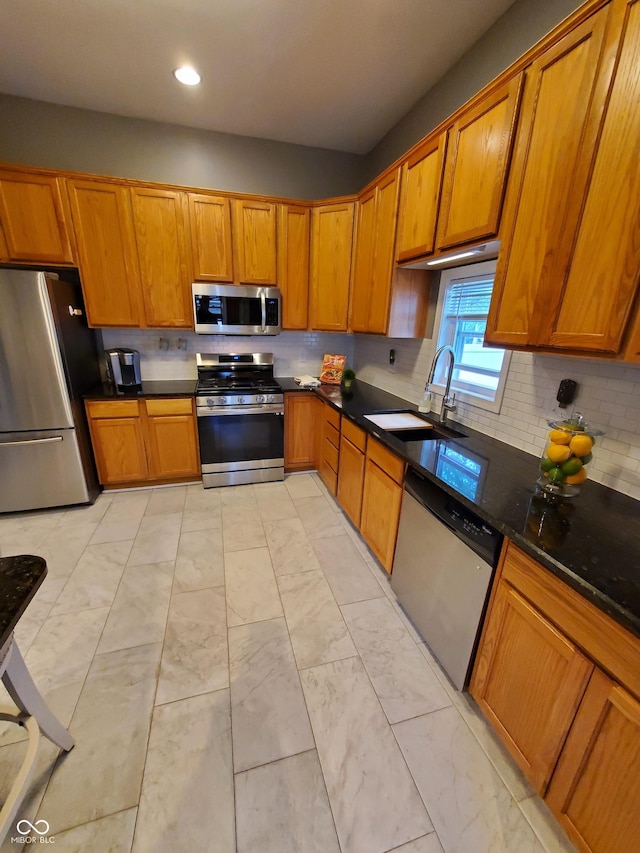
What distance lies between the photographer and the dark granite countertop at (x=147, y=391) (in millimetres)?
2736

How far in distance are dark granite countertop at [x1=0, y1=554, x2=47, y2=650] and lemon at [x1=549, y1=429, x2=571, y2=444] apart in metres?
1.64

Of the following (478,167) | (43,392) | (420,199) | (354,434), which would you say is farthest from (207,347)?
(478,167)

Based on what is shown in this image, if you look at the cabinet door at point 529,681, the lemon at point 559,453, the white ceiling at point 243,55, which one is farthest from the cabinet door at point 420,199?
the cabinet door at point 529,681

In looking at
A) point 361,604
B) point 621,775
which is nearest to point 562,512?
point 621,775

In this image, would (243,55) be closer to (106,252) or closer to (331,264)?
(331,264)

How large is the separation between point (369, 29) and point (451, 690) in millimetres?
3367

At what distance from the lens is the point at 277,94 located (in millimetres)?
2377

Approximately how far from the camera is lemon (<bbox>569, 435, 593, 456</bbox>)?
118cm

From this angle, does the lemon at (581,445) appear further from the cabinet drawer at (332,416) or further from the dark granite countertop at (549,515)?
the cabinet drawer at (332,416)

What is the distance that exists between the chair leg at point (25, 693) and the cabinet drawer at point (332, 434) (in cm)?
207

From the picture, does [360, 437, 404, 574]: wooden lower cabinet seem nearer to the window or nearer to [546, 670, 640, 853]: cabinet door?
the window

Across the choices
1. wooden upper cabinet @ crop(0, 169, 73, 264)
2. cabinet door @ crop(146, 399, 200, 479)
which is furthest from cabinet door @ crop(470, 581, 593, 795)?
wooden upper cabinet @ crop(0, 169, 73, 264)

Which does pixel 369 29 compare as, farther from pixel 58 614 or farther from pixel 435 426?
pixel 58 614

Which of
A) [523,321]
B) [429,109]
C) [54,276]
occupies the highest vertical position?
[429,109]
